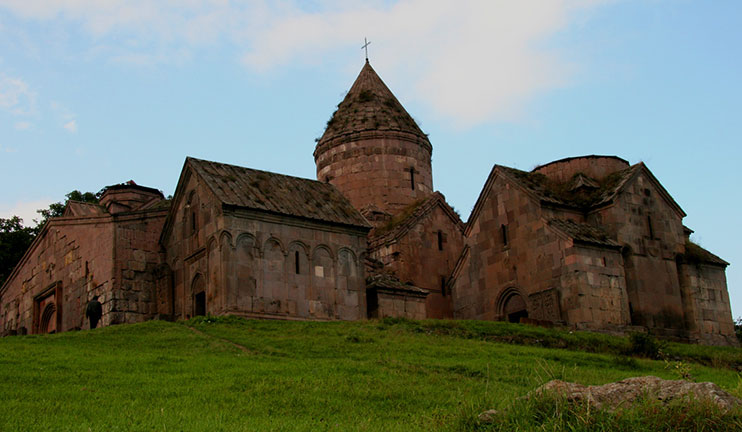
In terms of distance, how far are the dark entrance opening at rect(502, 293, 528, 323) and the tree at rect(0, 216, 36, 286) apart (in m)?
20.6

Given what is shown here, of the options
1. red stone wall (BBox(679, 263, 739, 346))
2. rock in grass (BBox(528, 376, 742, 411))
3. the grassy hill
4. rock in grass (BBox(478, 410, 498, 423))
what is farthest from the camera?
red stone wall (BBox(679, 263, 739, 346))

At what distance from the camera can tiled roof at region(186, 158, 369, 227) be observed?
2534 cm

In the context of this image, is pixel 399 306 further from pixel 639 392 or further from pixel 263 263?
pixel 639 392

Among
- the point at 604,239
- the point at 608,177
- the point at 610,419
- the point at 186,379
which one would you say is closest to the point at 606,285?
the point at 604,239

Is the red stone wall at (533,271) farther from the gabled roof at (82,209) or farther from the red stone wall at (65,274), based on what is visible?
the gabled roof at (82,209)

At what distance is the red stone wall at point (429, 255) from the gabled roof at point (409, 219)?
10 centimetres

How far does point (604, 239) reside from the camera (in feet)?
85.7

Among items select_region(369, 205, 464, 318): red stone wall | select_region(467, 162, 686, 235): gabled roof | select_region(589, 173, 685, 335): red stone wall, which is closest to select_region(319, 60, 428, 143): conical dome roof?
select_region(369, 205, 464, 318): red stone wall

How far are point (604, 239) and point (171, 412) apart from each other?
16.9 m

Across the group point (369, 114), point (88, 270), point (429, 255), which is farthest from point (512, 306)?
point (88, 270)

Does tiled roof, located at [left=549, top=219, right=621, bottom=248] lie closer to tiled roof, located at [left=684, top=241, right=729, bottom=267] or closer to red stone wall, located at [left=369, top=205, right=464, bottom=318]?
tiled roof, located at [left=684, top=241, right=729, bottom=267]

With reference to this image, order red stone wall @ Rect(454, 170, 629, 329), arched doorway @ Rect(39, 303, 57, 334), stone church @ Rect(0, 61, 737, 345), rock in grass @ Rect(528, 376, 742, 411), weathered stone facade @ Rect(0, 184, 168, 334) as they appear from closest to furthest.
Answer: rock in grass @ Rect(528, 376, 742, 411) → stone church @ Rect(0, 61, 737, 345) → red stone wall @ Rect(454, 170, 629, 329) → weathered stone facade @ Rect(0, 184, 168, 334) → arched doorway @ Rect(39, 303, 57, 334)

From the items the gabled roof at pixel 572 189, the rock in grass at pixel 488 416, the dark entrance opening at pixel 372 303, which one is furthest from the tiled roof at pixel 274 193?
the rock in grass at pixel 488 416

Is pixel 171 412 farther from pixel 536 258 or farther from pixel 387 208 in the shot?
pixel 387 208
